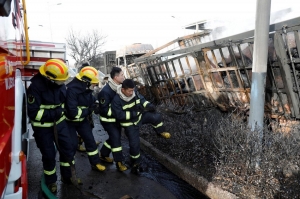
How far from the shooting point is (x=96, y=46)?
33.8 meters

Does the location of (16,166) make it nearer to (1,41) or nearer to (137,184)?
(1,41)

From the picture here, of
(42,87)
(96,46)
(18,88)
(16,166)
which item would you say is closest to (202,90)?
(42,87)

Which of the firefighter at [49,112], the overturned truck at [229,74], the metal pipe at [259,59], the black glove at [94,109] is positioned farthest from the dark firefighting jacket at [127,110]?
the overturned truck at [229,74]

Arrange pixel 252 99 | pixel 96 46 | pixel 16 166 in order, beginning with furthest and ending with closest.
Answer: pixel 96 46, pixel 252 99, pixel 16 166

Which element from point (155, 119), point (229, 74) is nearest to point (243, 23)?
point (229, 74)

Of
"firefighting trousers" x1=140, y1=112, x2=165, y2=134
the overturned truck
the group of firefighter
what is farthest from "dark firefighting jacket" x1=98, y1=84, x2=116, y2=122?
the overturned truck

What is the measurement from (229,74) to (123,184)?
270 cm

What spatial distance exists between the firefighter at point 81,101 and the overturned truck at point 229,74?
7.92 ft

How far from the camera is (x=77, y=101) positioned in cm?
393

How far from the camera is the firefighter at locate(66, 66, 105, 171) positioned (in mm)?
3836

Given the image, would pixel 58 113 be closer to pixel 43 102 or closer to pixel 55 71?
pixel 43 102

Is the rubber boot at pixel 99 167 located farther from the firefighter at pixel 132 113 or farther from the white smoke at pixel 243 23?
the white smoke at pixel 243 23

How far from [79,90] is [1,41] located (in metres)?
2.02

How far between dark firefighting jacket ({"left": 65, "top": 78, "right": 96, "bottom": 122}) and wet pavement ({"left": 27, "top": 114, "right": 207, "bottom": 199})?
97 centimetres
